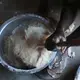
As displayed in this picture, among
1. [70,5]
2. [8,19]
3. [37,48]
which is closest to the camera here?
[70,5]

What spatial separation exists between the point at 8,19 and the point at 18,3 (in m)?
0.10

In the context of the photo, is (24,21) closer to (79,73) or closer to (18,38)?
(18,38)

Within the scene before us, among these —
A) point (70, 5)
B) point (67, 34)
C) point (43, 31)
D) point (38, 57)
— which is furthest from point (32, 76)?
point (70, 5)

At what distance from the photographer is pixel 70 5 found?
1069mm

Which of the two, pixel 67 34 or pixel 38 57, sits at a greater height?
pixel 67 34

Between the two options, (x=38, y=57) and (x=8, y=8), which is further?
(x=8, y=8)

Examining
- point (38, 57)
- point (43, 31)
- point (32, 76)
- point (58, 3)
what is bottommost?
point (32, 76)

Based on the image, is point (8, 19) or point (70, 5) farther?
point (8, 19)

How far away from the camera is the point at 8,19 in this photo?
1343mm

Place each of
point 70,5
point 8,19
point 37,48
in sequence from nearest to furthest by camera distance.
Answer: point 70,5
point 37,48
point 8,19

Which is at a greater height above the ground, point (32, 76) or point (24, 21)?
point (24, 21)

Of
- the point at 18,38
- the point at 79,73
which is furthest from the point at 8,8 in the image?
the point at 79,73

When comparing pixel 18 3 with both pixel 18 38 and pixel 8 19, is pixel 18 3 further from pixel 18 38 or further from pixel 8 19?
pixel 18 38

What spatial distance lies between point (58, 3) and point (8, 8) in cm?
34
